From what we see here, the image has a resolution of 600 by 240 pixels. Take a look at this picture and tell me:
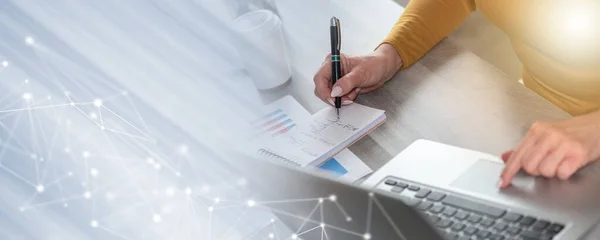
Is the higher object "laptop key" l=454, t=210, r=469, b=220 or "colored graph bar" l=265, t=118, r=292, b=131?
"laptop key" l=454, t=210, r=469, b=220

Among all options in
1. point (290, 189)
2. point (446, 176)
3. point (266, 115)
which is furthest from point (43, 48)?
point (446, 176)

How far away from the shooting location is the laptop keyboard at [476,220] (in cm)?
68

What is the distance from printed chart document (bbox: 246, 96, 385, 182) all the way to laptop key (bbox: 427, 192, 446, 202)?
0.16 m

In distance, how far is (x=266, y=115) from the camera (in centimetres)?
108

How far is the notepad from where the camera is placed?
3.17ft

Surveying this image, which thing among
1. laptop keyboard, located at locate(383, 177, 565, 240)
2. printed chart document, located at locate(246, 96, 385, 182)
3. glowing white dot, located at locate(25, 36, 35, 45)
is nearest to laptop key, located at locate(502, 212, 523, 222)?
laptop keyboard, located at locate(383, 177, 565, 240)

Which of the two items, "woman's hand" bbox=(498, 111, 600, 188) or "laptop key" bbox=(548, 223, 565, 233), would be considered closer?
"laptop key" bbox=(548, 223, 565, 233)

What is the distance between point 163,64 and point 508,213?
66 centimetres

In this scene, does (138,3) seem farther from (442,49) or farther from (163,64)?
(442,49)

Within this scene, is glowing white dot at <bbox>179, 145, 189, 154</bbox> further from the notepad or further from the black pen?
the black pen

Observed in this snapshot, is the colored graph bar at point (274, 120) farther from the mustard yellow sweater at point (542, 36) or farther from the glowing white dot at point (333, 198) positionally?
the glowing white dot at point (333, 198)

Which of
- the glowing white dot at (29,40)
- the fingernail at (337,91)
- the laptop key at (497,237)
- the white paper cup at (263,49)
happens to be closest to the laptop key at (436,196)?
the laptop key at (497,237)

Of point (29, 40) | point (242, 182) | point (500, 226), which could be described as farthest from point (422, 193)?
point (29, 40)

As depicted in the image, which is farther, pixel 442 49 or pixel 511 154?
pixel 442 49
